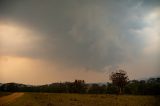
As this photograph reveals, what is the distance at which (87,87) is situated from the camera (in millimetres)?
64562

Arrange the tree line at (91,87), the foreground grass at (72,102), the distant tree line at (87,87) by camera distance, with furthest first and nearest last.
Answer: the tree line at (91,87), the distant tree line at (87,87), the foreground grass at (72,102)

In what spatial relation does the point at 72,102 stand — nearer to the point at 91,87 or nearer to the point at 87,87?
the point at 91,87

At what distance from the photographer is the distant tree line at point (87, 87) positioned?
54.5 meters

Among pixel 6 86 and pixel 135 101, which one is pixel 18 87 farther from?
pixel 135 101

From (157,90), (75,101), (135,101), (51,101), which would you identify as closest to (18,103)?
(51,101)

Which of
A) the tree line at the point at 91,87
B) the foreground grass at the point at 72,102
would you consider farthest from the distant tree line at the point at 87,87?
the foreground grass at the point at 72,102

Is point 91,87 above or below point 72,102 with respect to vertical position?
above

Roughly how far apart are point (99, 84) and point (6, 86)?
2249cm

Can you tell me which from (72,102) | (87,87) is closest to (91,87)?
(87,87)

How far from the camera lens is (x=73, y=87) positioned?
64.6m

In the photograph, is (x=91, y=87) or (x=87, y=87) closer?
(x=91, y=87)

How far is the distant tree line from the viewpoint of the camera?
179ft

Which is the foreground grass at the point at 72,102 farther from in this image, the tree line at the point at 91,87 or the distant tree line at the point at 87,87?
the tree line at the point at 91,87

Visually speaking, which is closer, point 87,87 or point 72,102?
point 72,102
